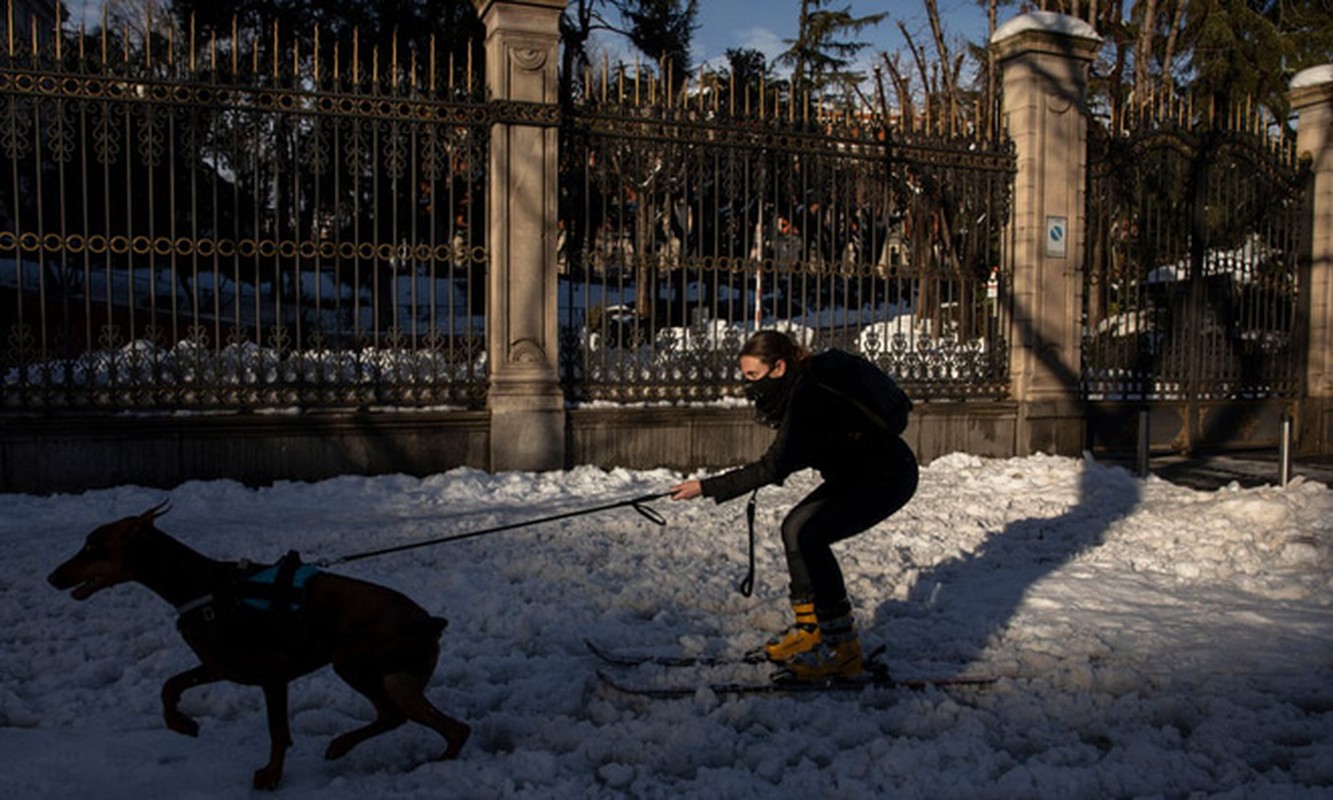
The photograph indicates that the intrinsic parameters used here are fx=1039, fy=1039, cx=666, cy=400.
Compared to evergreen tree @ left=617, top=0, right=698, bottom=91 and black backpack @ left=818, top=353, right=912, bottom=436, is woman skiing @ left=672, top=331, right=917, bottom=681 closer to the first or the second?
black backpack @ left=818, top=353, right=912, bottom=436

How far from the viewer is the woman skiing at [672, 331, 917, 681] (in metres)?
4.52

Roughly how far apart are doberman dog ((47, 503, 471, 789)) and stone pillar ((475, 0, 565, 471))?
641 centimetres

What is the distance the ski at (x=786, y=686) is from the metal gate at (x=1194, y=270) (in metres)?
8.91

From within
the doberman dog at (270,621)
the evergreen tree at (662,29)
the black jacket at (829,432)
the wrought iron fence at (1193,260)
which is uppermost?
the evergreen tree at (662,29)

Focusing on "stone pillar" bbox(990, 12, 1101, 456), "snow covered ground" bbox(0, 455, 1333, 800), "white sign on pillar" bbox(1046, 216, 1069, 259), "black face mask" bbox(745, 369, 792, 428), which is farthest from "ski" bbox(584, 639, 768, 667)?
"white sign on pillar" bbox(1046, 216, 1069, 259)

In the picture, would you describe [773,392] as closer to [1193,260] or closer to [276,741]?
[276,741]

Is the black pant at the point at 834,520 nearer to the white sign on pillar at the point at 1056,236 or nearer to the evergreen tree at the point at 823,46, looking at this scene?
the white sign on pillar at the point at 1056,236

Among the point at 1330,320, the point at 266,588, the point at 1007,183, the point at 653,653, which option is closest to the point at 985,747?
the point at 653,653

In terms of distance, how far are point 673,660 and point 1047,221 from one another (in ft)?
29.6

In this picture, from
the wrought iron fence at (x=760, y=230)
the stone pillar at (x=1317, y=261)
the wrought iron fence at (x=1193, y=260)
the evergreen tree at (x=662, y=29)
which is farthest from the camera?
the evergreen tree at (x=662, y=29)

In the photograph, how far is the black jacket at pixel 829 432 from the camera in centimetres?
451

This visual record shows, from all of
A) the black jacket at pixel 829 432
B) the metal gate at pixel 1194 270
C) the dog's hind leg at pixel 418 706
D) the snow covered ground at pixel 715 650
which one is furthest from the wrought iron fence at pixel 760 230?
the dog's hind leg at pixel 418 706

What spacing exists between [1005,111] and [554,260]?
6100 mm

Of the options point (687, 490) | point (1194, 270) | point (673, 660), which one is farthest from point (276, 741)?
point (1194, 270)
